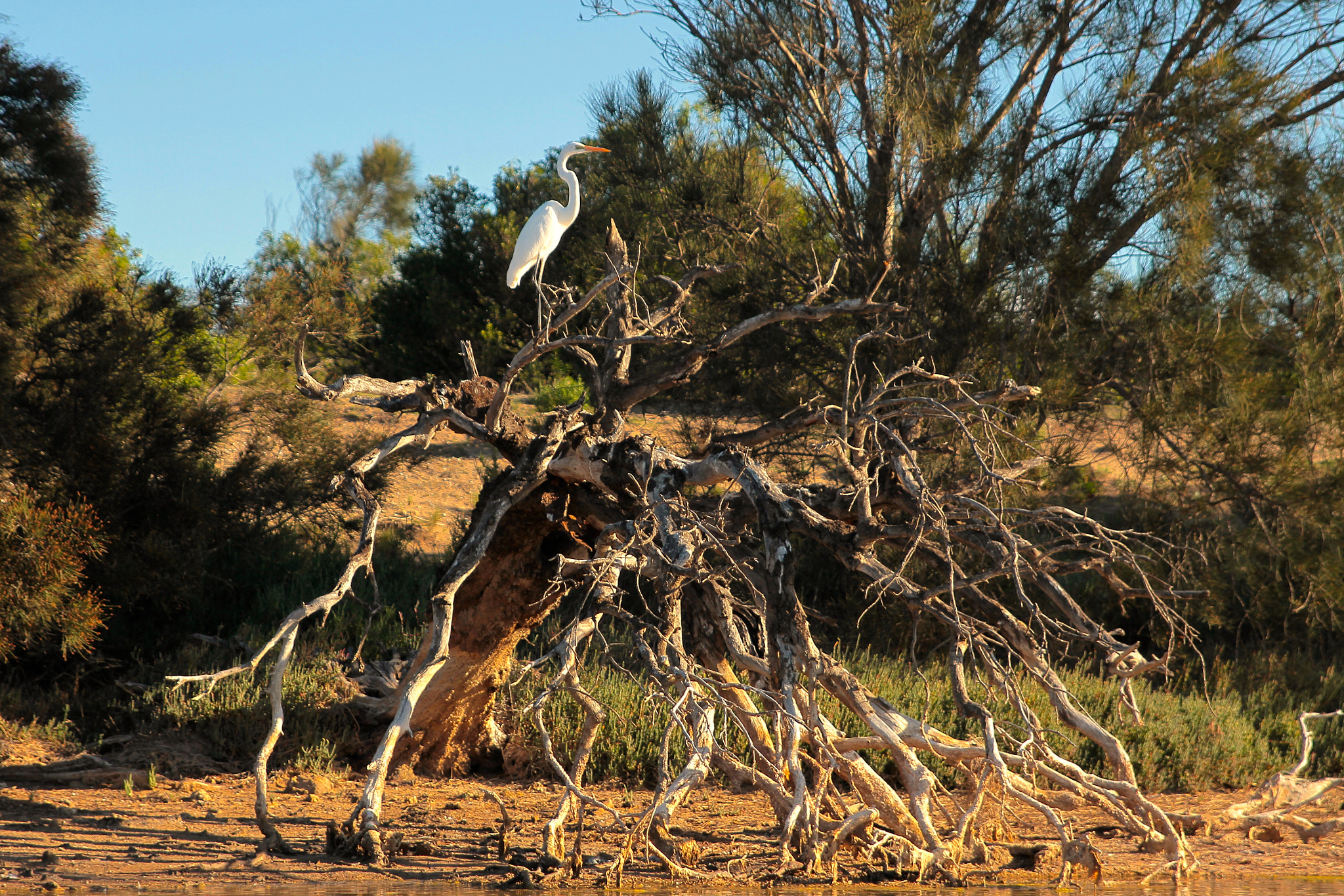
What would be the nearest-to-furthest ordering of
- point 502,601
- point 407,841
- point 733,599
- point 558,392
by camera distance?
point 407,841, point 733,599, point 502,601, point 558,392

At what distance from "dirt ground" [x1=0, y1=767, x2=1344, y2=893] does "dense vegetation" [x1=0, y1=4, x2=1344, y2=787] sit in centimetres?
73

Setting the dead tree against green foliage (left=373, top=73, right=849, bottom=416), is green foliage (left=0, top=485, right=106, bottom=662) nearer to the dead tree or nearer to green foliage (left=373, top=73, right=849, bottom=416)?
the dead tree

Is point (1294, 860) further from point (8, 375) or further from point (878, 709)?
point (8, 375)

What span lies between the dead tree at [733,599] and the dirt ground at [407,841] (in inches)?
7.8

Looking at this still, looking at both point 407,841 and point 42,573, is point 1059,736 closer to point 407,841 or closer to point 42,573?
point 407,841

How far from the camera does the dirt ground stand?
190 inches

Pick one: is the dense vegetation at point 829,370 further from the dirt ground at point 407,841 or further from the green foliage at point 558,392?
the green foliage at point 558,392

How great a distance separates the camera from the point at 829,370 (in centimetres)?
946

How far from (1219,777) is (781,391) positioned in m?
4.36

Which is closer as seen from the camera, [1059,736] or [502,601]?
[502,601]

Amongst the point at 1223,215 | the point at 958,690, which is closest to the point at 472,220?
the point at 1223,215

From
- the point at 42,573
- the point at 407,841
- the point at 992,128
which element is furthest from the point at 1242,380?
the point at 42,573

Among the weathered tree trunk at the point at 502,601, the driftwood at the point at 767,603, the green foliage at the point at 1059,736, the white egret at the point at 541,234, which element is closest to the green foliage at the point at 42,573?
the weathered tree trunk at the point at 502,601

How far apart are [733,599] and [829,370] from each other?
13.6 ft
